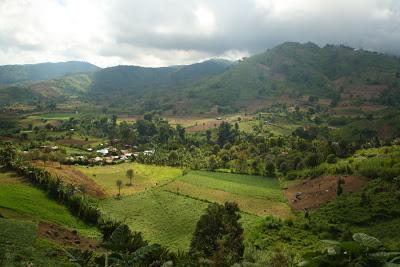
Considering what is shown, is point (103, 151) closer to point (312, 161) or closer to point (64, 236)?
point (312, 161)

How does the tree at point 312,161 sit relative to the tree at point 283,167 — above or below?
above

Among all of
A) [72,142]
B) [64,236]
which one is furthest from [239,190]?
[72,142]

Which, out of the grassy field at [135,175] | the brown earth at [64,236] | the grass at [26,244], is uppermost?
the grass at [26,244]

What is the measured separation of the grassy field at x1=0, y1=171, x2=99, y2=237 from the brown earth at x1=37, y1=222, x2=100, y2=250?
11.4 ft

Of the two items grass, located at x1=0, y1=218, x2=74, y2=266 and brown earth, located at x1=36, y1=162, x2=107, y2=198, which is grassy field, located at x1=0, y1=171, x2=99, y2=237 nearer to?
grass, located at x1=0, y1=218, x2=74, y2=266

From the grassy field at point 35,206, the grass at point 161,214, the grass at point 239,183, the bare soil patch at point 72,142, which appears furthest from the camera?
the bare soil patch at point 72,142

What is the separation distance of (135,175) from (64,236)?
60.7 m

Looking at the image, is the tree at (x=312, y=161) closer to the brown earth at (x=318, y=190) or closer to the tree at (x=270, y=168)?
the tree at (x=270, y=168)

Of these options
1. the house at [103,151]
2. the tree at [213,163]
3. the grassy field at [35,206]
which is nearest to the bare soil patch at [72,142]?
the house at [103,151]

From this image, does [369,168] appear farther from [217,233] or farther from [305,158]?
[217,233]

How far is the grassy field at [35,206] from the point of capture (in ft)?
194

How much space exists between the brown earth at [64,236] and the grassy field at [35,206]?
347 centimetres

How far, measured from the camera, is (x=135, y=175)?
113 meters

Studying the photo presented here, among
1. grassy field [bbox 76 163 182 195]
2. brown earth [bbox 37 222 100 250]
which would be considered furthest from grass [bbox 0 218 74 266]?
grassy field [bbox 76 163 182 195]
